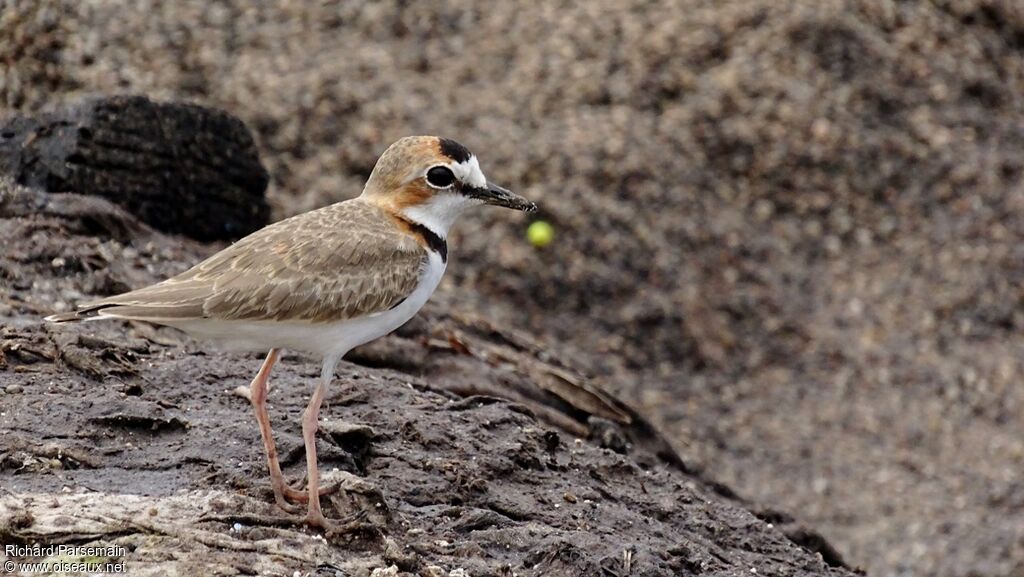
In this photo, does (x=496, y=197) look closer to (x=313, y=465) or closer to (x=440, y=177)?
(x=440, y=177)

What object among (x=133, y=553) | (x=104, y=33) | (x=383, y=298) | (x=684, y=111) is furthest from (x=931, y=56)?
(x=133, y=553)

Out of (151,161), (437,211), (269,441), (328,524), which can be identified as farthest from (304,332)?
(151,161)

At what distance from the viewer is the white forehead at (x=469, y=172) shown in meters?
5.99

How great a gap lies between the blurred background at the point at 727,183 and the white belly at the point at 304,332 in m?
4.49

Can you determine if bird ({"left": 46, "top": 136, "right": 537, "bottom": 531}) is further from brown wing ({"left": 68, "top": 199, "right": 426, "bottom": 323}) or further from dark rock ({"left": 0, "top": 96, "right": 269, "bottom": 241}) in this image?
dark rock ({"left": 0, "top": 96, "right": 269, "bottom": 241})

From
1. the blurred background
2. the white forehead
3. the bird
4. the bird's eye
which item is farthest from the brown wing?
the blurred background

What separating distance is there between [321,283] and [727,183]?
6.52m

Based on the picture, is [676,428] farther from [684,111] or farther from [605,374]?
[684,111]

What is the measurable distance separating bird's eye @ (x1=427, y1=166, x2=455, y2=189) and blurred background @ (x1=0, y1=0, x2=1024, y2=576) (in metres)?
4.15

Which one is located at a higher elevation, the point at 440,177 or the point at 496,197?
the point at 440,177

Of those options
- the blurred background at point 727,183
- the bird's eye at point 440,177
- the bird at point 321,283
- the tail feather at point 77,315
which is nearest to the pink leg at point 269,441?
the bird at point 321,283

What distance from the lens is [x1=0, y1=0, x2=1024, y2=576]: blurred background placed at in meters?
10.4

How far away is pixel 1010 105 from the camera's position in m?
12.4

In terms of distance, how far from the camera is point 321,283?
215 inches
